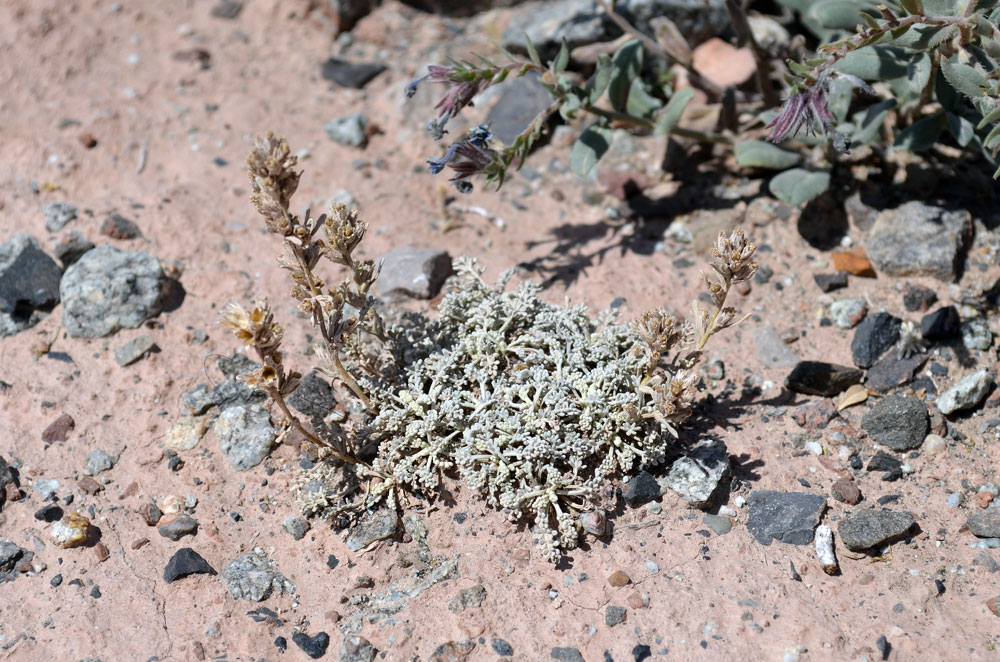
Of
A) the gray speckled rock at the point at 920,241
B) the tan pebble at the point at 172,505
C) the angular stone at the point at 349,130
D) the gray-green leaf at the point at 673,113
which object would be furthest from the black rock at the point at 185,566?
the gray speckled rock at the point at 920,241

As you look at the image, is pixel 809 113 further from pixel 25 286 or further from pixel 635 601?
pixel 25 286

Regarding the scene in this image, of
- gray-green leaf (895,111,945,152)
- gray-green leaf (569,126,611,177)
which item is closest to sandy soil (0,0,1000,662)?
gray-green leaf (569,126,611,177)

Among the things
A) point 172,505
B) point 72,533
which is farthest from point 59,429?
point 172,505

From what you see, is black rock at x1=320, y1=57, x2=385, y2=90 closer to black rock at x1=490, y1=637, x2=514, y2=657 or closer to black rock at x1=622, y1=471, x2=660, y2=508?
black rock at x1=622, y1=471, x2=660, y2=508

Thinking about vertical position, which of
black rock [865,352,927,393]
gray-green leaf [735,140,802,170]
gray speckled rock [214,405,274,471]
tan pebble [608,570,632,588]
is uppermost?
gray-green leaf [735,140,802,170]

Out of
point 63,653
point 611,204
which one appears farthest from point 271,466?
point 611,204
